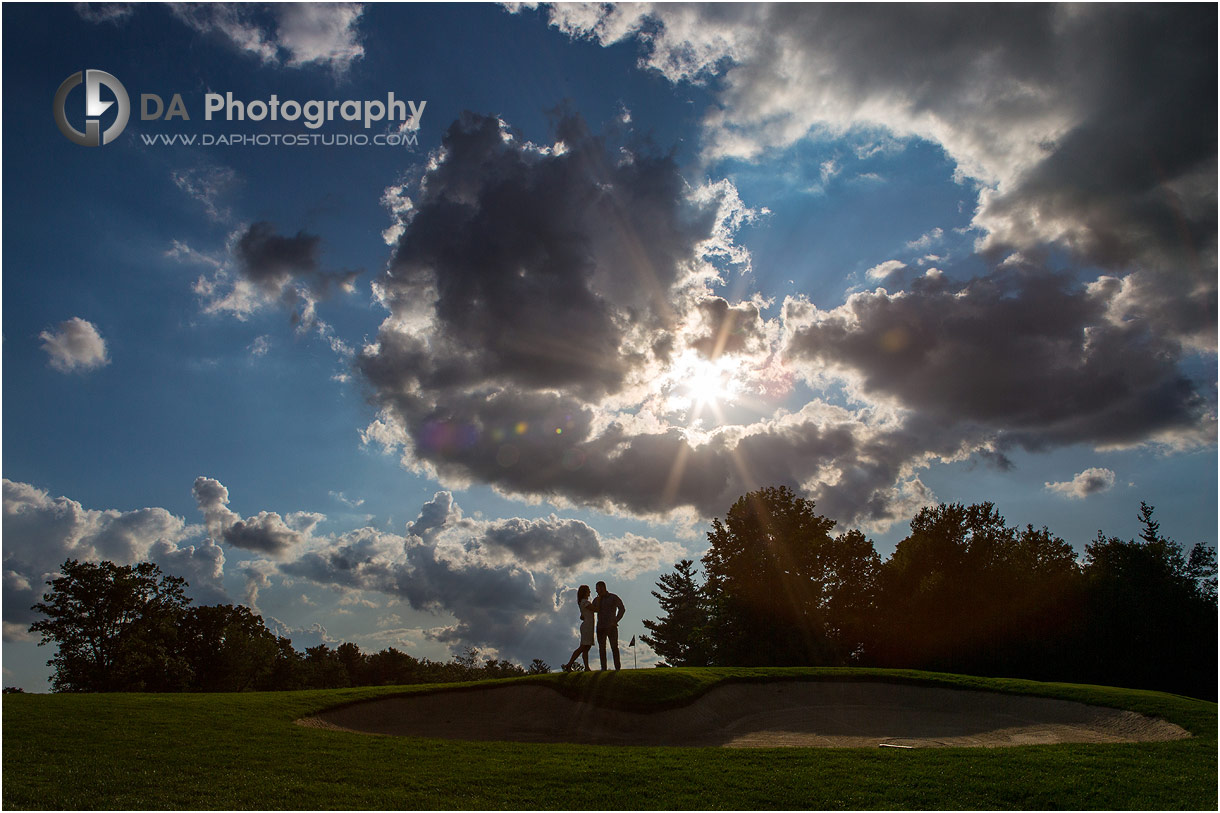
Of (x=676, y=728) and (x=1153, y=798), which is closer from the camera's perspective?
(x=1153, y=798)

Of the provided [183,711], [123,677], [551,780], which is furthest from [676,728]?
[123,677]

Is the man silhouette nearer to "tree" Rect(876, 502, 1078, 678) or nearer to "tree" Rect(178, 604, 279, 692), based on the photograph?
"tree" Rect(876, 502, 1078, 678)

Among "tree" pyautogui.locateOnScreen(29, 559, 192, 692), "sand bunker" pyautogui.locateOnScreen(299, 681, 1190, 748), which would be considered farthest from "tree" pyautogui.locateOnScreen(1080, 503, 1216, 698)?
"tree" pyautogui.locateOnScreen(29, 559, 192, 692)

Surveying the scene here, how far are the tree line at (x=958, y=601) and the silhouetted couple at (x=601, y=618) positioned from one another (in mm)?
23396

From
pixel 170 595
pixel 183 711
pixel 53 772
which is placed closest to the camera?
pixel 53 772

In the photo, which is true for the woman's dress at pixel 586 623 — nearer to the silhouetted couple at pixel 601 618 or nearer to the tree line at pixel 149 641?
the silhouetted couple at pixel 601 618

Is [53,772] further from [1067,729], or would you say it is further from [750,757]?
[1067,729]

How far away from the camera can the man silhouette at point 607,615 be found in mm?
18625

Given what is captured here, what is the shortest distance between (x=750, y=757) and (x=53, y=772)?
33.0ft

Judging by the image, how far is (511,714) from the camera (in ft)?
55.6

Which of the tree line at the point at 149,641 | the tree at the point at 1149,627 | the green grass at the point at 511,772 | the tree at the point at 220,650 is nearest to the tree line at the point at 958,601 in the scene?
the tree at the point at 1149,627

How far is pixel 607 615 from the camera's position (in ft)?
61.4

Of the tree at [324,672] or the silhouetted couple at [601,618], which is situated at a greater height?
the silhouetted couple at [601,618]

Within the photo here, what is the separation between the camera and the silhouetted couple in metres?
18.6
